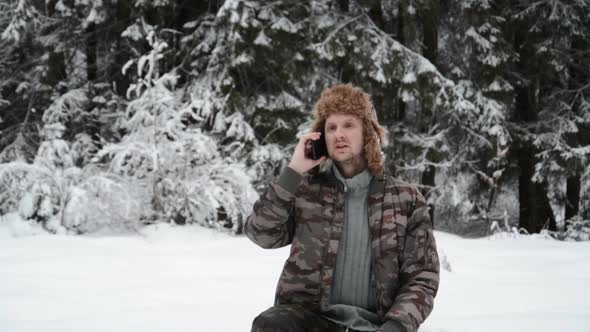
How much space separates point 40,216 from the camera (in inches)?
245

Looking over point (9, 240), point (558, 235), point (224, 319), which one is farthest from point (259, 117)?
point (224, 319)

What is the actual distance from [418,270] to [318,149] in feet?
2.27

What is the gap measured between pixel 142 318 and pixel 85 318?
346mm

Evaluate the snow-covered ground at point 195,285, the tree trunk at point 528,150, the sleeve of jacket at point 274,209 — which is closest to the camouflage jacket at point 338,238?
the sleeve of jacket at point 274,209

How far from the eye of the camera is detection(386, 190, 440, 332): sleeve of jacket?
1905 mm

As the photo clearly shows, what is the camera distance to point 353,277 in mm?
2090

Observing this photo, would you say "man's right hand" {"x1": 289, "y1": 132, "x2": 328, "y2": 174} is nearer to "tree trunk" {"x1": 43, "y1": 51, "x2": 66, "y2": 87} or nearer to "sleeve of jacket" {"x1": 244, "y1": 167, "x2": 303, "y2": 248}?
"sleeve of jacket" {"x1": 244, "y1": 167, "x2": 303, "y2": 248}

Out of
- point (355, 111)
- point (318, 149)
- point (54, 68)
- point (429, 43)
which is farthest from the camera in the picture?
point (429, 43)

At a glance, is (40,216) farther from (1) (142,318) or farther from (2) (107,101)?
(2) (107,101)

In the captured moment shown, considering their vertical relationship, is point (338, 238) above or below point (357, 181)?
below

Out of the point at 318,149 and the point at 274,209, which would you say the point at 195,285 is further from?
the point at 318,149

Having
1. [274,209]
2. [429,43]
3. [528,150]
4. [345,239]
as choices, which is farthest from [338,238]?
[528,150]

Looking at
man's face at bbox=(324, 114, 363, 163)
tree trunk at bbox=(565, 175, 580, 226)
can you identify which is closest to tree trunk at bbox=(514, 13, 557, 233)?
tree trunk at bbox=(565, 175, 580, 226)

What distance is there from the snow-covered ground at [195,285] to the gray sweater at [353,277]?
88cm
